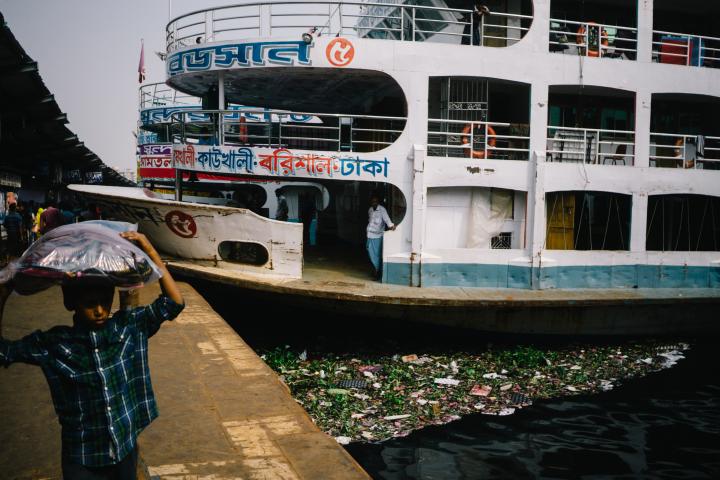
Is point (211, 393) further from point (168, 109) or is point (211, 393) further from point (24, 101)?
point (168, 109)

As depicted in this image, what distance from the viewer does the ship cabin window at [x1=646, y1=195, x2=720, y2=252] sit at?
12.5 meters

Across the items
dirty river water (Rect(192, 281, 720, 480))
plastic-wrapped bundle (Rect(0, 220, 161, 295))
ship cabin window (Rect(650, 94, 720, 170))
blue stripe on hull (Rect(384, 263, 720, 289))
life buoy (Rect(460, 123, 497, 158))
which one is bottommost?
dirty river water (Rect(192, 281, 720, 480))

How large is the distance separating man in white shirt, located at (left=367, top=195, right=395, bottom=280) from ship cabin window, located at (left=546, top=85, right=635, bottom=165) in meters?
4.07

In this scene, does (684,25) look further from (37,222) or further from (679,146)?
(37,222)

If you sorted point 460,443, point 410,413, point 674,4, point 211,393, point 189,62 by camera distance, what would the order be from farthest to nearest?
1. point 674,4
2. point 189,62
3. point 410,413
4. point 460,443
5. point 211,393

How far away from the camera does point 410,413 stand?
7.01m

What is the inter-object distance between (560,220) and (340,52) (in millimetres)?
5323

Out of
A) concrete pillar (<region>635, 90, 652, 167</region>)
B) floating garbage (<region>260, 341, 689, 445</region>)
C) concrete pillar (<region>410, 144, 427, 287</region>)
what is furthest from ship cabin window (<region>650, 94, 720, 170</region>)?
concrete pillar (<region>410, 144, 427, 287</region>)

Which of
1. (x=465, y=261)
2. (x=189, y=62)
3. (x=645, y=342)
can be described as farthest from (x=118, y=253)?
(x=645, y=342)

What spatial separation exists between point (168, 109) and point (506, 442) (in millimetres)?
18849

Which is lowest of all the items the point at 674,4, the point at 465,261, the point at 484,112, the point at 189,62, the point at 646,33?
the point at 465,261

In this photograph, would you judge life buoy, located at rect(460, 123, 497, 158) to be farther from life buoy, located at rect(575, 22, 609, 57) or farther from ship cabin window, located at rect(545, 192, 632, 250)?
life buoy, located at rect(575, 22, 609, 57)

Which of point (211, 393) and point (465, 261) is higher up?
point (465, 261)

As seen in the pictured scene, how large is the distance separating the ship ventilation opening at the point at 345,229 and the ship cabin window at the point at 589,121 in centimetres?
371
